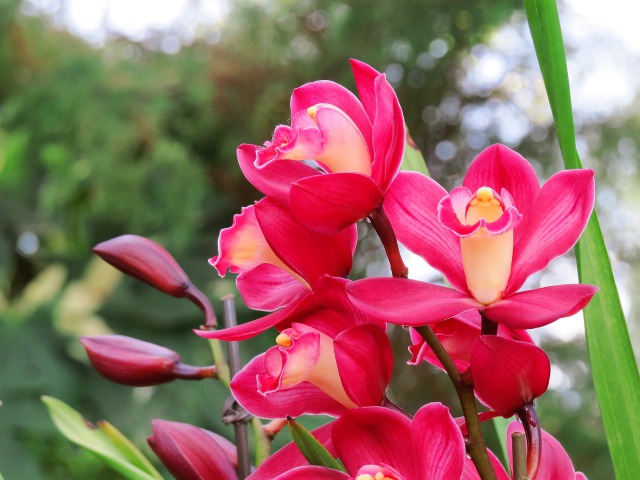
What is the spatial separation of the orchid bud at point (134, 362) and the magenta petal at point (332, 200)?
11 centimetres

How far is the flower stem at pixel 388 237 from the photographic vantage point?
222mm

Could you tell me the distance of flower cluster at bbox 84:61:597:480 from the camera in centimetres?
20

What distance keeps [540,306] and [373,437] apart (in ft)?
0.19

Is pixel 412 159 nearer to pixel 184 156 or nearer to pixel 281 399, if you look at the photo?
pixel 281 399

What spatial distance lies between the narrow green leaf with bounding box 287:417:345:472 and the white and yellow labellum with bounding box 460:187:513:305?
0.06 metres

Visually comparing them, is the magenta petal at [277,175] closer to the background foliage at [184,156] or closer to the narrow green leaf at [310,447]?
the narrow green leaf at [310,447]

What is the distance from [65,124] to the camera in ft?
6.40

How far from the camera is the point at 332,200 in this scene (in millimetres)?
211

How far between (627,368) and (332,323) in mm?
98

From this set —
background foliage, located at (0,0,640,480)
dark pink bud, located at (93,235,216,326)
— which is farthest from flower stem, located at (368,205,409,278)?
background foliage, located at (0,0,640,480)

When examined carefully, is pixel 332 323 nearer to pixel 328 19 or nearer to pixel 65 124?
pixel 65 124

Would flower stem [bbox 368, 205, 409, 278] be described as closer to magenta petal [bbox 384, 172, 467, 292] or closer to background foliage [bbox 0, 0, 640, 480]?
magenta petal [bbox 384, 172, 467, 292]

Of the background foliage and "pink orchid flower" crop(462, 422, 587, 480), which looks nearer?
"pink orchid flower" crop(462, 422, 587, 480)

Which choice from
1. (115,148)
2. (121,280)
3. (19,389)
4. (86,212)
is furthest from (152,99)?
(19,389)
